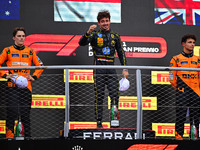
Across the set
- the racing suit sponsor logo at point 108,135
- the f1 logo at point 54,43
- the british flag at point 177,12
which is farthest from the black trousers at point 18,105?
the british flag at point 177,12

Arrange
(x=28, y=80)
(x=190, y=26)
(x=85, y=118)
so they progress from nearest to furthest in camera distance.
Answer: (x=28, y=80) → (x=85, y=118) → (x=190, y=26)

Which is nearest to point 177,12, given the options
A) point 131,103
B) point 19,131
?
point 131,103

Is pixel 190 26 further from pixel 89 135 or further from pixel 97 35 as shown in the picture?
pixel 89 135

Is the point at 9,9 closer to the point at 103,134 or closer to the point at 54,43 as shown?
the point at 54,43

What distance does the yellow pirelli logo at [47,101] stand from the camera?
5.52m

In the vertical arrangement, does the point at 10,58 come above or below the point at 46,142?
above

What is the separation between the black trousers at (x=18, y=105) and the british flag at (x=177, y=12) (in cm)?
276

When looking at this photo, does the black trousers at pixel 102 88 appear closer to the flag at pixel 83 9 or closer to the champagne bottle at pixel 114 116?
the champagne bottle at pixel 114 116

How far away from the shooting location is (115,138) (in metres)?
3.91

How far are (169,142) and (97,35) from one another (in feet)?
5.02

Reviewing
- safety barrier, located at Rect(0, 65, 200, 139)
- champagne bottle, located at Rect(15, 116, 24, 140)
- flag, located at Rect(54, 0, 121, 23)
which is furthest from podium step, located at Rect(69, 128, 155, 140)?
flag, located at Rect(54, 0, 121, 23)

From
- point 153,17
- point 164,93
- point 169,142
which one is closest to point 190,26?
point 153,17

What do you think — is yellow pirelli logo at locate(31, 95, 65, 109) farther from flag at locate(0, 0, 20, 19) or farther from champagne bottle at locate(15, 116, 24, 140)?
champagne bottle at locate(15, 116, 24, 140)

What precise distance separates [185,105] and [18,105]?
6.41 feet
